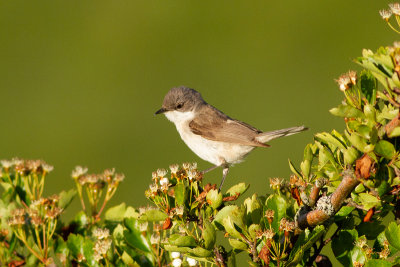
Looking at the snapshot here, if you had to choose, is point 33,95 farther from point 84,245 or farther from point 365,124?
point 365,124

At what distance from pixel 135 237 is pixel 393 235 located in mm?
1086

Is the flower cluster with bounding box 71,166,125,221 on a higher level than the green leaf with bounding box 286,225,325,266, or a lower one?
higher

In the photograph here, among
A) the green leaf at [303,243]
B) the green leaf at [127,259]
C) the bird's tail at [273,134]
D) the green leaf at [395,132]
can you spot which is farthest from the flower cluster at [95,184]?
the bird's tail at [273,134]

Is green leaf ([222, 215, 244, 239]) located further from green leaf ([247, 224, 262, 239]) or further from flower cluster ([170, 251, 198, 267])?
flower cluster ([170, 251, 198, 267])

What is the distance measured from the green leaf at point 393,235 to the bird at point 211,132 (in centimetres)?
262

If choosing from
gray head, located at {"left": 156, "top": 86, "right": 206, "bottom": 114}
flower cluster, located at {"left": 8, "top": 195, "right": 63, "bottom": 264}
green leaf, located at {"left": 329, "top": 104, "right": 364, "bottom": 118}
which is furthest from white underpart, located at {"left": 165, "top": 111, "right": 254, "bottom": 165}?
green leaf, located at {"left": 329, "top": 104, "right": 364, "bottom": 118}

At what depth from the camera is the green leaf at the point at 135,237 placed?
246 cm

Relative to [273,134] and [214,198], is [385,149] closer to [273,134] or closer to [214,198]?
[214,198]

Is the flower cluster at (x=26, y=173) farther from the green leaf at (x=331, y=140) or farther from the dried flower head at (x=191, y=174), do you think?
the green leaf at (x=331, y=140)

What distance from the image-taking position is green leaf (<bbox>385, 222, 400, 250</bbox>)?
195 centimetres

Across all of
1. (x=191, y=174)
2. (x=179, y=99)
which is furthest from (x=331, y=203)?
(x=179, y=99)

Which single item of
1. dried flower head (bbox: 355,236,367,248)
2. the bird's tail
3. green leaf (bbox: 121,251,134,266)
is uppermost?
the bird's tail

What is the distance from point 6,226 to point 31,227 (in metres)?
0.12

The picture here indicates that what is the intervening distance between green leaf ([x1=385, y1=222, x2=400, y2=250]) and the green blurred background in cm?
571
